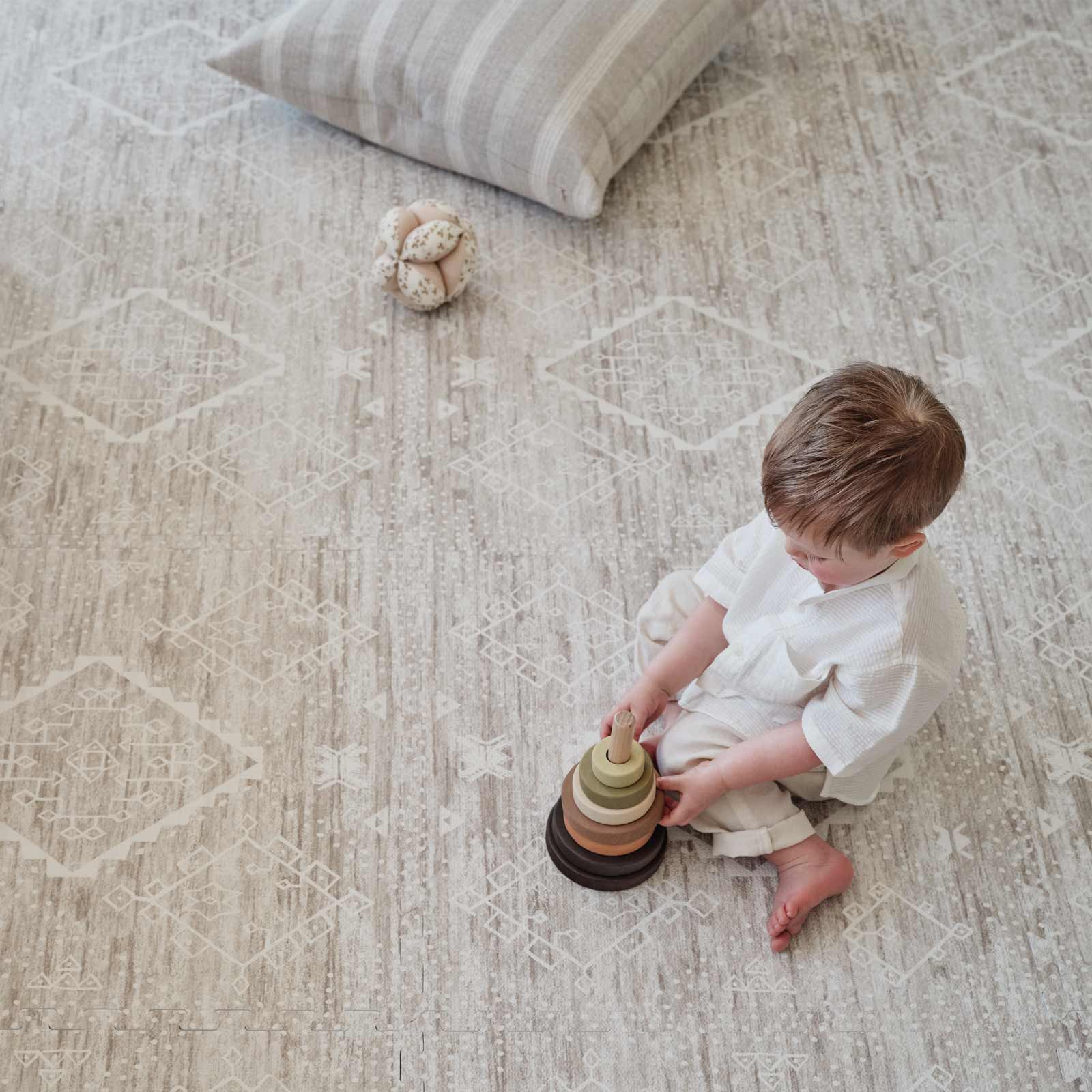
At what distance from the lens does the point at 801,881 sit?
1062 mm

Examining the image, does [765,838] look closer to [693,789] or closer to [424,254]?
[693,789]

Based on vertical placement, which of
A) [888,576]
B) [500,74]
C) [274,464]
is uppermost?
[888,576]

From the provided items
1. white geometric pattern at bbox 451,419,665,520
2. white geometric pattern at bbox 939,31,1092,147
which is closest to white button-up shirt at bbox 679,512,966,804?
white geometric pattern at bbox 451,419,665,520

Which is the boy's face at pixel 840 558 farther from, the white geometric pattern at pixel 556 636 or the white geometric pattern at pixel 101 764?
the white geometric pattern at pixel 101 764

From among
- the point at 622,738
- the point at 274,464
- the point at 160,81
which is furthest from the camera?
the point at 160,81

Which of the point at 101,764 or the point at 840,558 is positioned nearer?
the point at 840,558

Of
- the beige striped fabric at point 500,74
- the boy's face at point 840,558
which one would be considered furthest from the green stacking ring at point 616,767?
the beige striped fabric at point 500,74

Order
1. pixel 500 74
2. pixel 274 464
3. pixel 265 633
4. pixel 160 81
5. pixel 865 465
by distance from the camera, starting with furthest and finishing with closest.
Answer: pixel 160 81
pixel 500 74
pixel 274 464
pixel 265 633
pixel 865 465

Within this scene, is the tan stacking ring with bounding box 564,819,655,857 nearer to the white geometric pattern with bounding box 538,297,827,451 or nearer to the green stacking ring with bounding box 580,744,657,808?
the green stacking ring with bounding box 580,744,657,808

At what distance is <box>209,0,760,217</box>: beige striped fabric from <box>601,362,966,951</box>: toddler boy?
601 mm

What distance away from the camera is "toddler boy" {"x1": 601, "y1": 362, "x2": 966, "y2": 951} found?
847 millimetres

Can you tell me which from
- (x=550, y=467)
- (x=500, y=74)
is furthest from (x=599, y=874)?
(x=500, y=74)

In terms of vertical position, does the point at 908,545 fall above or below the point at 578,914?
above

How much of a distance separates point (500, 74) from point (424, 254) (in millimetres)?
268
